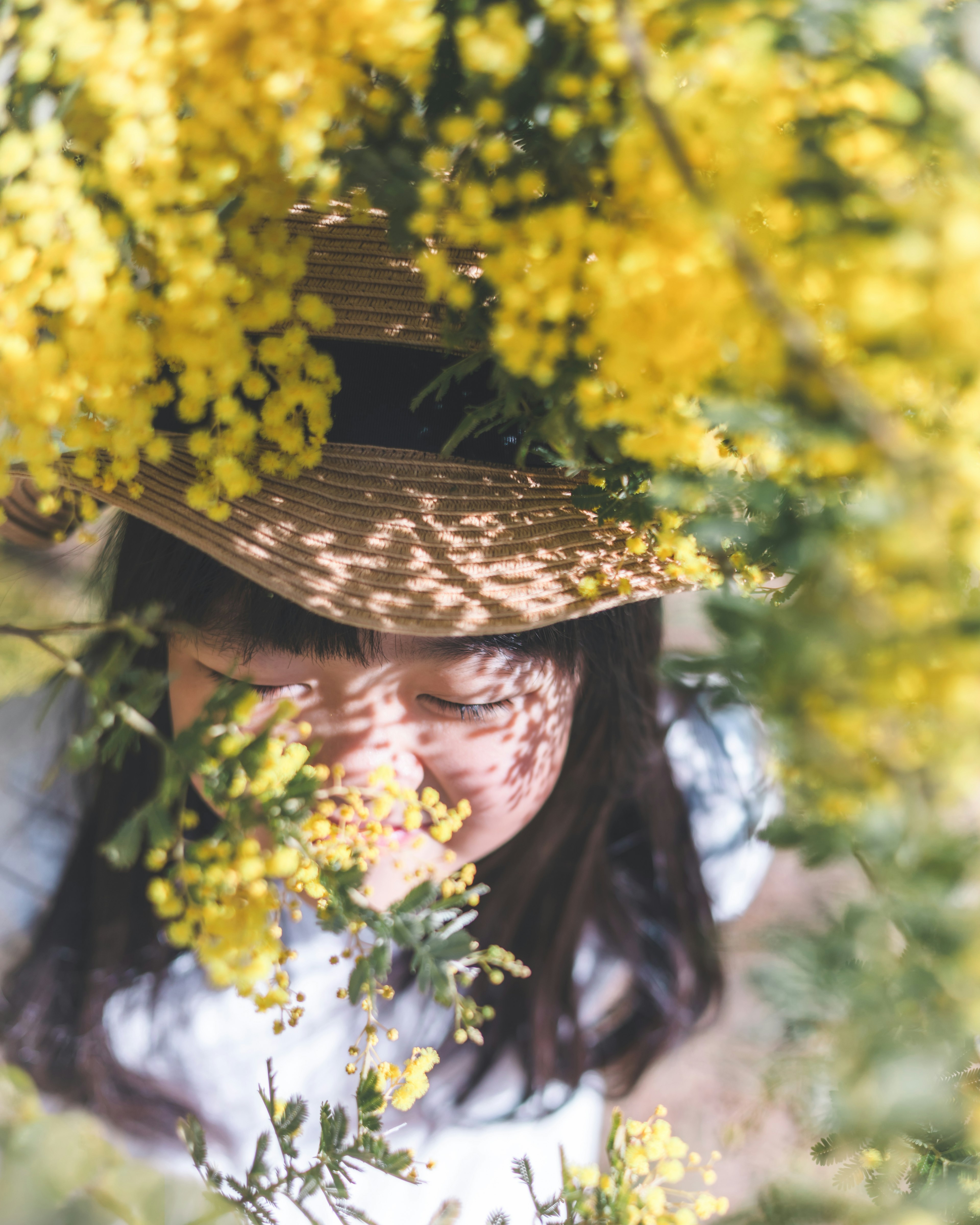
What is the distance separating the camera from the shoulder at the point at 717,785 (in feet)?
5.34

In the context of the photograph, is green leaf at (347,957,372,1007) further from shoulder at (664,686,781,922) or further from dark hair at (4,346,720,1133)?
shoulder at (664,686,781,922)

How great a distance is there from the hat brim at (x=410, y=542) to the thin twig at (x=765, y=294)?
1.01 ft

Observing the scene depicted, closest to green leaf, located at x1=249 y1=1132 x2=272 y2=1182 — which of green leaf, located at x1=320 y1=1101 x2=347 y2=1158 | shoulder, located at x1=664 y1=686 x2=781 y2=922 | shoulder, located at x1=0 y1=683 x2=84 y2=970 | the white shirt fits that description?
green leaf, located at x1=320 y1=1101 x2=347 y2=1158

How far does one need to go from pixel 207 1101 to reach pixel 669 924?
36.7 inches

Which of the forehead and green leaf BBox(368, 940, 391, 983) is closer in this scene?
green leaf BBox(368, 940, 391, 983)

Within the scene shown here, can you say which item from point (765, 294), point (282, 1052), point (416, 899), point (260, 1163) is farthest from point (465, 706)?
point (282, 1052)

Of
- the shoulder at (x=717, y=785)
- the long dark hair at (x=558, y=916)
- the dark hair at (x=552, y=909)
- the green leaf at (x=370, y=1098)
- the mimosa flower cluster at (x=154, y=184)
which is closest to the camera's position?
the mimosa flower cluster at (x=154, y=184)

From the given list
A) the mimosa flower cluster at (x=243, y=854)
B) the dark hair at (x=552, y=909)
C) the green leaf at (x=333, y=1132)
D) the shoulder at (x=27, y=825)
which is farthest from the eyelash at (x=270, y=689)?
the shoulder at (x=27, y=825)

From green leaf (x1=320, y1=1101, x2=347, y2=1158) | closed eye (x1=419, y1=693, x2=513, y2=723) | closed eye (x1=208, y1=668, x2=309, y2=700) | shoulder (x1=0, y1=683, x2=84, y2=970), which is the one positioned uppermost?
closed eye (x1=208, y1=668, x2=309, y2=700)

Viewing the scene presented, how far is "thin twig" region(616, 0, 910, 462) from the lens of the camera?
0.31 metres

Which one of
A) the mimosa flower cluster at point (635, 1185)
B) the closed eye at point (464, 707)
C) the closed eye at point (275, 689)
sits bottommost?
the mimosa flower cluster at point (635, 1185)

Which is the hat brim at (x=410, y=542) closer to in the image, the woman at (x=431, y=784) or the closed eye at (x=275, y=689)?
the woman at (x=431, y=784)

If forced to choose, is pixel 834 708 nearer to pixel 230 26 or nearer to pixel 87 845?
pixel 230 26

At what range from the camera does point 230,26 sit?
40 centimetres
